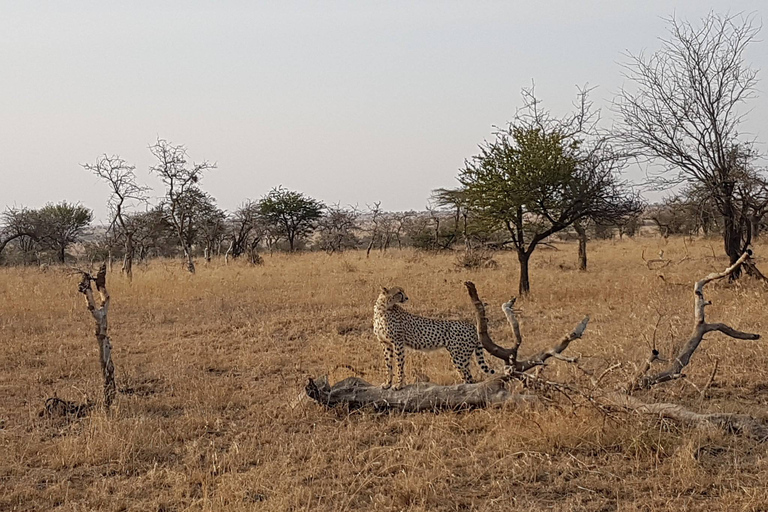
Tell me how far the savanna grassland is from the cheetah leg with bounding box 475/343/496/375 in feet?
1.24

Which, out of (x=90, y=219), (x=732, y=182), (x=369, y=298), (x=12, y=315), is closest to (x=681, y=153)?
(x=732, y=182)

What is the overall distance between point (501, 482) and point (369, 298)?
8.84 metres

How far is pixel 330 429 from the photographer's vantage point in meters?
5.50

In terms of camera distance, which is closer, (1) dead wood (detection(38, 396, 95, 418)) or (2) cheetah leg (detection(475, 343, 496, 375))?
(1) dead wood (detection(38, 396, 95, 418))

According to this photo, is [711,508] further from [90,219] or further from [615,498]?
[90,219]

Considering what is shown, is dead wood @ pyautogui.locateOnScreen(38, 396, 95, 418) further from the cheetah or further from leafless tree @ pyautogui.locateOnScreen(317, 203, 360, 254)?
leafless tree @ pyautogui.locateOnScreen(317, 203, 360, 254)

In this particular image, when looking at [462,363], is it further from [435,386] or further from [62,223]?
[62,223]

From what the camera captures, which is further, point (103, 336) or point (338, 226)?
point (338, 226)

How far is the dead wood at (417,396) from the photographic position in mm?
5648

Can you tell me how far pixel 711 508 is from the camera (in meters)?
3.76

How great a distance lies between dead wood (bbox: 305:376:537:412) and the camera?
5.65 metres

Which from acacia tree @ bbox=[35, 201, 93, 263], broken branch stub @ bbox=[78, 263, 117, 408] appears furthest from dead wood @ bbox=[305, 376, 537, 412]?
acacia tree @ bbox=[35, 201, 93, 263]

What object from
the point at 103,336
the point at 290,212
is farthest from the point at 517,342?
the point at 290,212

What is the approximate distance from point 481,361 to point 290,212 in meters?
31.0
